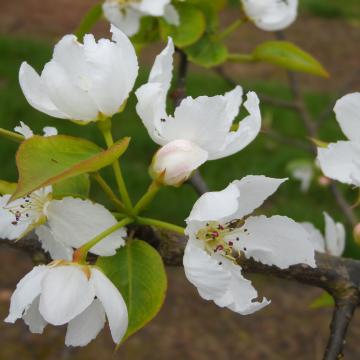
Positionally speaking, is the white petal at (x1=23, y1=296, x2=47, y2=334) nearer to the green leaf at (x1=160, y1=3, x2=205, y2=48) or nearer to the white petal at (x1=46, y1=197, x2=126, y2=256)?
the white petal at (x1=46, y1=197, x2=126, y2=256)

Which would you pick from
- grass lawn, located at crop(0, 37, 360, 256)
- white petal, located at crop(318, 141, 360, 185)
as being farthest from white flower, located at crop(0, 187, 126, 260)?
grass lawn, located at crop(0, 37, 360, 256)

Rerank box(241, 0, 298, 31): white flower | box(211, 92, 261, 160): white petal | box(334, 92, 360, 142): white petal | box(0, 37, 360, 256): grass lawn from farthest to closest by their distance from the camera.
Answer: box(0, 37, 360, 256): grass lawn, box(241, 0, 298, 31): white flower, box(334, 92, 360, 142): white petal, box(211, 92, 261, 160): white petal

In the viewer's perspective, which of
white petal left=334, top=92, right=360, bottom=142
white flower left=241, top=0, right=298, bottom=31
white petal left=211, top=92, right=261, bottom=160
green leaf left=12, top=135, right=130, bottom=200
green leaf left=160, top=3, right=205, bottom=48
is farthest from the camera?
white flower left=241, top=0, right=298, bottom=31

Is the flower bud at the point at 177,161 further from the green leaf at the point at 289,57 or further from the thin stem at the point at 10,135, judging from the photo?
the green leaf at the point at 289,57

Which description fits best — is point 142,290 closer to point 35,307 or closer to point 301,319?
point 35,307

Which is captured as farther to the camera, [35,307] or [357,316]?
[357,316]

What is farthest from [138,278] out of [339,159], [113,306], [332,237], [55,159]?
[332,237]

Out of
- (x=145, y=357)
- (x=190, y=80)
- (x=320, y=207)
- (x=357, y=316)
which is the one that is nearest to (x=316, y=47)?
(x=190, y=80)
